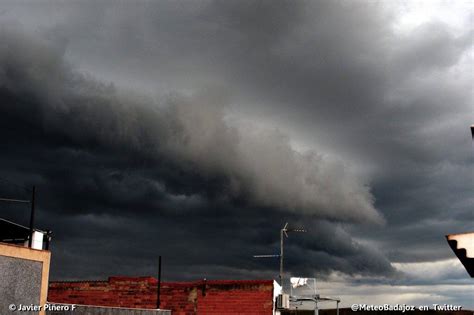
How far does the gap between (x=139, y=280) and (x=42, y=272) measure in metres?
9.04

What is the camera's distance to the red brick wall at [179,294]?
74.9 ft

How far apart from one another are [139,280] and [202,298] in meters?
2.93

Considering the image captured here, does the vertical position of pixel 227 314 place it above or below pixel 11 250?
below

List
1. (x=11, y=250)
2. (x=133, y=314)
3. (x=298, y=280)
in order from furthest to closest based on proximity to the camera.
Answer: (x=298, y=280), (x=133, y=314), (x=11, y=250)

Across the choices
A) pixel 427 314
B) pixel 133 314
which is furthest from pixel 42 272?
pixel 427 314

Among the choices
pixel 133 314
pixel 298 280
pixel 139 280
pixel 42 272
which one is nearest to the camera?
pixel 42 272

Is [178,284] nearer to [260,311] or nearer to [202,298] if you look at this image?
[202,298]

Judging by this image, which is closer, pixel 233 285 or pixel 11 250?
Result: pixel 11 250

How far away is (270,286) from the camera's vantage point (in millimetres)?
22766

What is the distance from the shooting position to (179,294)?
23.7m

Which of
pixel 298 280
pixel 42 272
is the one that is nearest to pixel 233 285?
pixel 298 280

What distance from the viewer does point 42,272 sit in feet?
51.2

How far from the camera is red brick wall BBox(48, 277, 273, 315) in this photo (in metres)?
22.8

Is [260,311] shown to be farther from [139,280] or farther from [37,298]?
[37,298]
